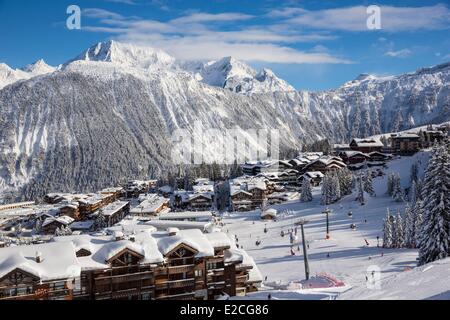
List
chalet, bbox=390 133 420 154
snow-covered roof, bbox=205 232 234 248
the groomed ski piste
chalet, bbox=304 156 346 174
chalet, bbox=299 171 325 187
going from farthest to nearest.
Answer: chalet, bbox=390 133 420 154, chalet, bbox=304 156 346 174, chalet, bbox=299 171 325 187, snow-covered roof, bbox=205 232 234 248, the groomed ski piste

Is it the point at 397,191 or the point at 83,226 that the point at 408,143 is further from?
the point at 83,226

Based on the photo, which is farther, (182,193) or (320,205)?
(182,193)

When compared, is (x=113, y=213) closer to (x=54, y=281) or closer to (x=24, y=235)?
(x=24, y=235)

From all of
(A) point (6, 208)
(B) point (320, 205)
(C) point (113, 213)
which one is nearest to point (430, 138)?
(B) point (320, 205)

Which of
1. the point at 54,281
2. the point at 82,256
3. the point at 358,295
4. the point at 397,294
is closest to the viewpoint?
the point at 397,294

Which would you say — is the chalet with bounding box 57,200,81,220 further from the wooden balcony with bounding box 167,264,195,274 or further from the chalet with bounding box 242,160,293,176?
the wooden balcony with bounding box 167,264,195,274

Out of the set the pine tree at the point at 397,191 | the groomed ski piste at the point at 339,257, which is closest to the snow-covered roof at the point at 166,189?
the groomed ski piste at the point at 339,257

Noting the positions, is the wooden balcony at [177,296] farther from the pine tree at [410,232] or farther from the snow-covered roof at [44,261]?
the pine tree at [410,232]

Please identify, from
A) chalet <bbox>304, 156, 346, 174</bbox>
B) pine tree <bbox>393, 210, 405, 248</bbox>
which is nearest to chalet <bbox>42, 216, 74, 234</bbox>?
chalet <bbox>304, 156, 346, 174</bbox>
